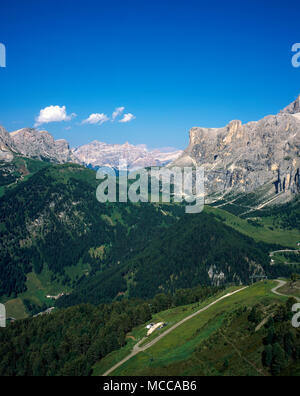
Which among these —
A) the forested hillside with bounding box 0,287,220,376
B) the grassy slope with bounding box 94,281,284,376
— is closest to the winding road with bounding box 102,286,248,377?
the grassy slope with bounding box 94,281,284,376

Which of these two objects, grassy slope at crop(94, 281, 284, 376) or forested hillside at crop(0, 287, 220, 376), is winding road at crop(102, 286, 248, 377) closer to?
grassy slope at crop(94, 281, 284, 376)

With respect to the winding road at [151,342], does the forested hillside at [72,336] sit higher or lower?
lower

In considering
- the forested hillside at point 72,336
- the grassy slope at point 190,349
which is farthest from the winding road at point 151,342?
the forested hillside at point 72,336

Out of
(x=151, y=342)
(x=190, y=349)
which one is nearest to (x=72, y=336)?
(x=151, y=342)

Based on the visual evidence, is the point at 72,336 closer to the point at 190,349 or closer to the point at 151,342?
the point at 151,342

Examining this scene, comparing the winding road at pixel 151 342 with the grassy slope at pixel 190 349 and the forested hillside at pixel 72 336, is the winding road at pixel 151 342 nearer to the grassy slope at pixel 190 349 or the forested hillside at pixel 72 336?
the grassy slope at pixel 190 349
